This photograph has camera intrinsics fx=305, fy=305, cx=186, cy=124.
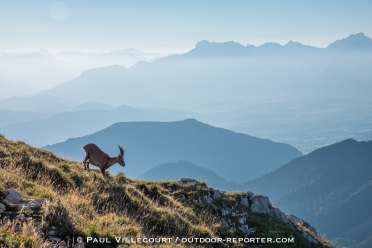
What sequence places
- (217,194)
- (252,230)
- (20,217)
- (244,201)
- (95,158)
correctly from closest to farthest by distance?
1. (20,217)
2. (252,230)
3. (95,158)
4. (217,194)
5. (244,201)

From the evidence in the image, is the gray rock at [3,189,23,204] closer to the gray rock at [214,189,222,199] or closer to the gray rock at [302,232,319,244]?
the gray rock at [214,189,222,199]

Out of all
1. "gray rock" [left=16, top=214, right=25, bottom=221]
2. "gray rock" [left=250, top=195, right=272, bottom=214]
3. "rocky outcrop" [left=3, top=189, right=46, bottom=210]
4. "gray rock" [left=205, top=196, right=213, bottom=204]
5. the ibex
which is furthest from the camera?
"gray rock" [left=250, top=195, right=272, bottom=214]

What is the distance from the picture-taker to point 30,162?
12.8 meters

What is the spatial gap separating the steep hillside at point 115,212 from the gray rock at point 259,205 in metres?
0.07

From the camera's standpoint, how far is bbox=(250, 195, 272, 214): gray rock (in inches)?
698

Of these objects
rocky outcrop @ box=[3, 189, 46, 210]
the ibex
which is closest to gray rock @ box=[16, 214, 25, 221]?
rocky outcrop @ box=[3, 189, 46, 210]

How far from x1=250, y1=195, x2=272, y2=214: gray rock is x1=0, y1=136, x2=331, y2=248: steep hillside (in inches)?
2.9

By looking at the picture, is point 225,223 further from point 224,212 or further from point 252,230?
point 252,230

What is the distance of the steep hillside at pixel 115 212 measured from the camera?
695cm

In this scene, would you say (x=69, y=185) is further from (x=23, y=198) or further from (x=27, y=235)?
(x=27, y=235)

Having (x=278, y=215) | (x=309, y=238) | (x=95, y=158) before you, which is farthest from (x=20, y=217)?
(x=278, y=215)

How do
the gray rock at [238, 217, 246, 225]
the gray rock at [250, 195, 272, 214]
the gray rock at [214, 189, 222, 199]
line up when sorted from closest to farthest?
1. the gray rock at [238, 217, 246, 225]
2. the gray rock at [214, 189, 222, 199]
3. the gray rock at [250, 195, 272, 214]

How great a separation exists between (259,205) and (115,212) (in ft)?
33.9

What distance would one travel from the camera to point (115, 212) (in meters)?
10.7
